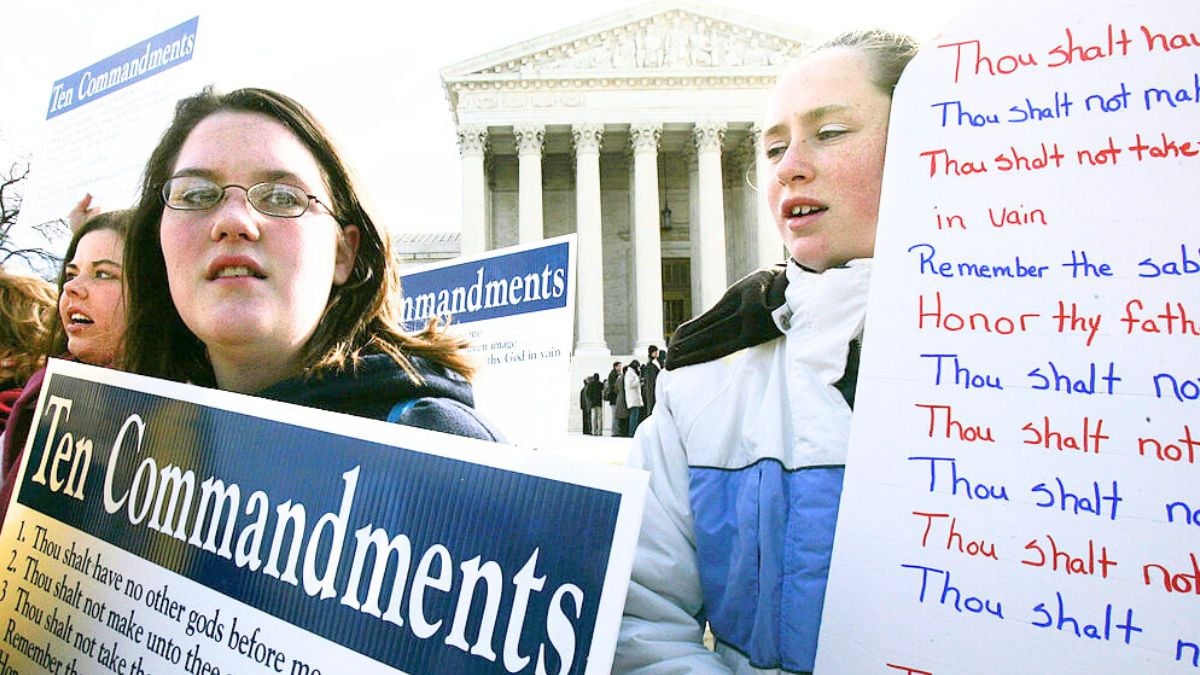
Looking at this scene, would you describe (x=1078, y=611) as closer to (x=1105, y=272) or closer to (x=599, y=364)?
(x=1105, y=272)

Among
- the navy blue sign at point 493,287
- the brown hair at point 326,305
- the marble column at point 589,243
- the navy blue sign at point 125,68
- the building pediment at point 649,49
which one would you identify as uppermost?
the building pediment at point 649,49

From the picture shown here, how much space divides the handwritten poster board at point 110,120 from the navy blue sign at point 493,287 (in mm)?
2130

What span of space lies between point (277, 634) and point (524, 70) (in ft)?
91.9

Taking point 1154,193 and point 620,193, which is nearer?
point 1154,193

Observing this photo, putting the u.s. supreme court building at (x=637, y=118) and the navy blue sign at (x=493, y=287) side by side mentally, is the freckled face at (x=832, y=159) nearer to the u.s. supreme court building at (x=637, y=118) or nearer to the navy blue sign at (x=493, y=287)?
the navy blue sign at (x=493, y=287)

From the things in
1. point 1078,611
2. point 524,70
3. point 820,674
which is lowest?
point 820,674

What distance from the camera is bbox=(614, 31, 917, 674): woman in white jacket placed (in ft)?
4.15

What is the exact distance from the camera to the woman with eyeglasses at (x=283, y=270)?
146 cm

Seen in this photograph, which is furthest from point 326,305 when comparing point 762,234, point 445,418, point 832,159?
point 762,234

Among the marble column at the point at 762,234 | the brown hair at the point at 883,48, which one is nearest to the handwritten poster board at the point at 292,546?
the brown hair at the point at 883,48

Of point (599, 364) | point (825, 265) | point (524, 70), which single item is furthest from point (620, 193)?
point (825, 265)

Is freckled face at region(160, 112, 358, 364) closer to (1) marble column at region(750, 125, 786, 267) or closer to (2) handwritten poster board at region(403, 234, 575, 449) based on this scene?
(2) handwritten poster board at region(403, 234, 575, 449)

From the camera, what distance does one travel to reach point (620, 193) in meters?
29.5

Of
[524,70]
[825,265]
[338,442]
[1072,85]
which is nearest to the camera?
[1072,85]
